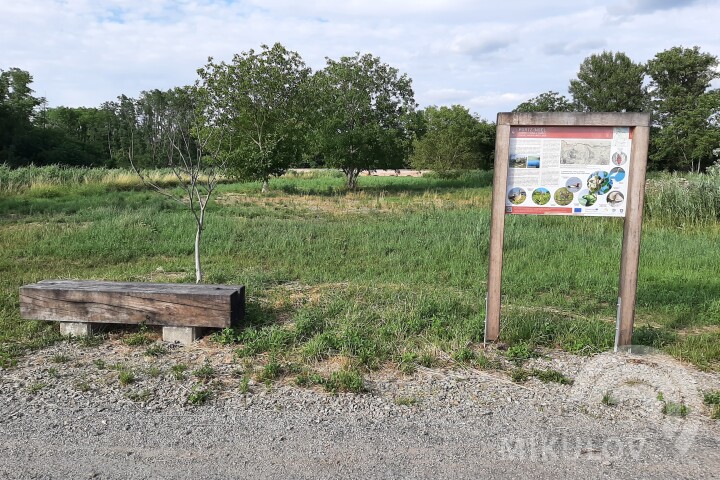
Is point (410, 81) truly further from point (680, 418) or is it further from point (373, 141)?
point (680, 418)

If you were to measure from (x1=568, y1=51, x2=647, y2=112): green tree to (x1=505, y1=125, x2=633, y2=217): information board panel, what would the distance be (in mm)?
57062

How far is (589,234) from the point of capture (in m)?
11.4

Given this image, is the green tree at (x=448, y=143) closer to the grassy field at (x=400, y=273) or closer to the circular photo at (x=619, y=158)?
the grassy field at (x=400, y=273)

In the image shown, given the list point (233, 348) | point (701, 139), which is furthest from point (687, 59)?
point (233, 348)

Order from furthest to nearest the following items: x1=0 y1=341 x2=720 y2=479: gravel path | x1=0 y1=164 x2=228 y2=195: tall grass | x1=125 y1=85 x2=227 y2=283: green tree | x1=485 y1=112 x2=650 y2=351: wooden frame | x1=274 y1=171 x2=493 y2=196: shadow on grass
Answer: x1=274 y1=171 x2=493 y2=196: shadow on grass
x1=0 y1=164 x2=228 y2=195: tall grass
x1=125 y1=85 x2=227 y2=283: green tree
x1=485 y1=112 x2=650 y2=351: wooden frame
x1=0 y1=341 x2=720 y2=479: gravel path

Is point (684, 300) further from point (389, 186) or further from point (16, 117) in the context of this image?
point (16, 117)

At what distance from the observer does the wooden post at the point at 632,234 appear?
4.57 meters

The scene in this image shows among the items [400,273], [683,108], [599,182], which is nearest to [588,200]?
[599,182]

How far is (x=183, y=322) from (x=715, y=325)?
5.38 meters

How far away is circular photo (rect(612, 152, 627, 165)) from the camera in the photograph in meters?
4.63

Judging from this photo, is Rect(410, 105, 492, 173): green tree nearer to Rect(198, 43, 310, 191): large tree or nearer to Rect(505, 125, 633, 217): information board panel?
Rect(198, 43, 310, 191): large tree

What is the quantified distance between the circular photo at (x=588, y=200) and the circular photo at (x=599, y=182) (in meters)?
0.04

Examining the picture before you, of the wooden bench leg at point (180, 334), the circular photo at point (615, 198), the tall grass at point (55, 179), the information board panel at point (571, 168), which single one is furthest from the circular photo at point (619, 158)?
the tall grass at point (55, 179)

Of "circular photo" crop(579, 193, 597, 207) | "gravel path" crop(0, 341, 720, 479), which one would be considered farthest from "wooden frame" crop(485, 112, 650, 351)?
"gravel path" crop(0, 341, 720, 479)
